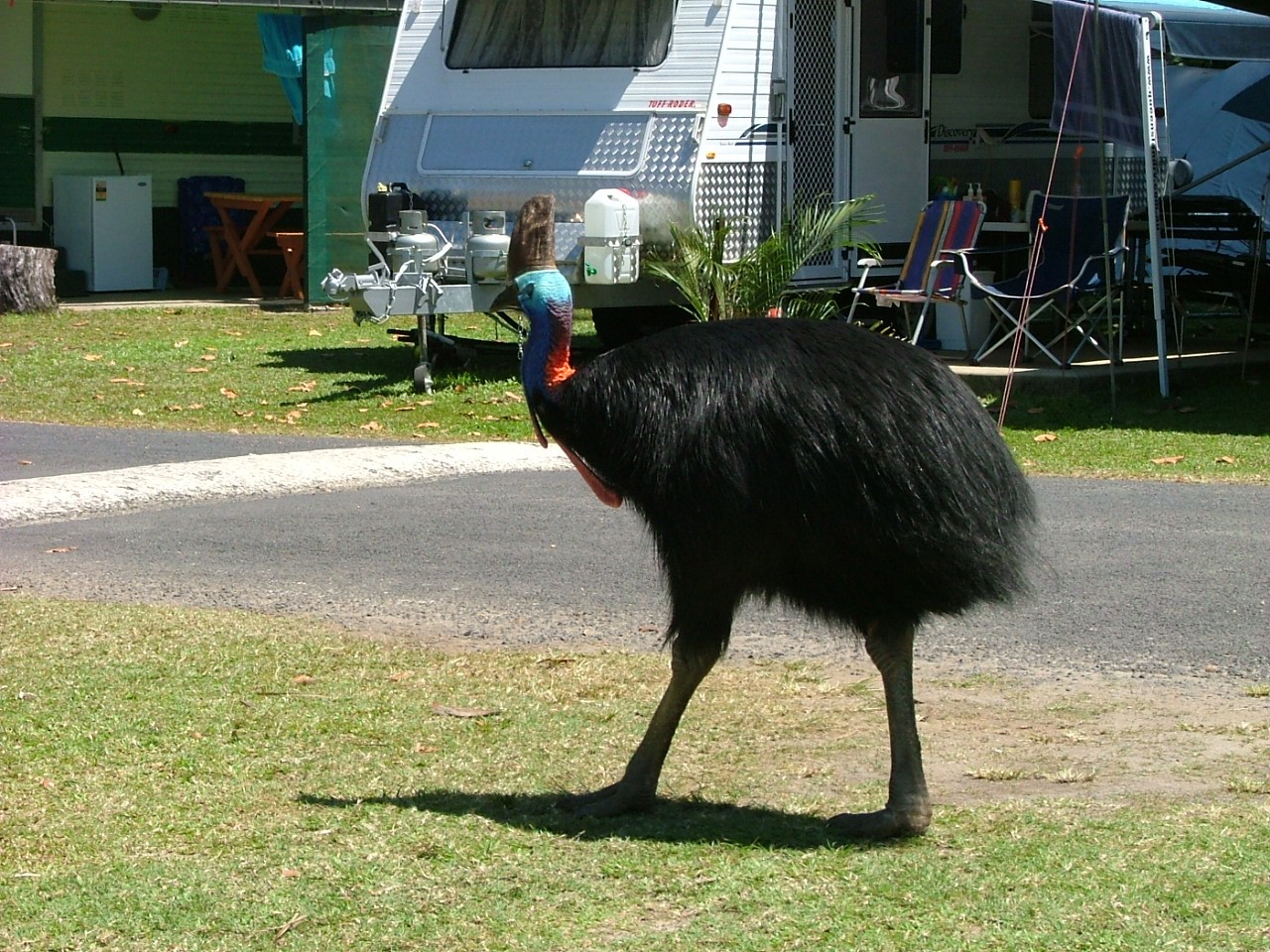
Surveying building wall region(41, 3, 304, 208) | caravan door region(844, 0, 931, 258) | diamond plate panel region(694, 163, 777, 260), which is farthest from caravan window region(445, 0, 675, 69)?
building wall region(41, 3, 304, 208)

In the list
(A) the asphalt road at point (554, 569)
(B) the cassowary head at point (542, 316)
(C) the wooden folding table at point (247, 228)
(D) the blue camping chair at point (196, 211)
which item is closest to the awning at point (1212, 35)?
(A) the asphalt road at point (554, 569)

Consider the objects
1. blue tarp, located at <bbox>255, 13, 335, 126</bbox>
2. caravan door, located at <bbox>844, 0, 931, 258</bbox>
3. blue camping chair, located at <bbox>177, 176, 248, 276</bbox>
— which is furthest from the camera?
blue camping chair, located at <bbox>177, 176, 248, 276</bbox>

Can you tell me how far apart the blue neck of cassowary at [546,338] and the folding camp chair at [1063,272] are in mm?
8327

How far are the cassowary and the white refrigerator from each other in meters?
15.7

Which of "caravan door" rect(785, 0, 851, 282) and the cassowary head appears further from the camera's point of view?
"caravan door" rect(785, 0, 851, 282)

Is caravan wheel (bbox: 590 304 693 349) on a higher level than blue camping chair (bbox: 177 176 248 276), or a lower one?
lower

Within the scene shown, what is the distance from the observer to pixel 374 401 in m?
12.4

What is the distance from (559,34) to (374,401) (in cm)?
308

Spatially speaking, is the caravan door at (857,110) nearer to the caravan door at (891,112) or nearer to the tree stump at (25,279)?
the caravan door at (891,112)

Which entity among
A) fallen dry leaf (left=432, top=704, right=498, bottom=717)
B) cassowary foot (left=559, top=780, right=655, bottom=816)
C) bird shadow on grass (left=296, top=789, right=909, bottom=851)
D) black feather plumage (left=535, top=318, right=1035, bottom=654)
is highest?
black feather plumage (left=535, top=318, right=1035, bottom=654)

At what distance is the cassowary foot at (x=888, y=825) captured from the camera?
4309 millimetres

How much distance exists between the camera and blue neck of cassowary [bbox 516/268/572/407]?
4.48m

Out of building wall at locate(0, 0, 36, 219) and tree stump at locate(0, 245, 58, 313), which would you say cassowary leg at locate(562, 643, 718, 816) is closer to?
tree stump at locate(0, 245, 58, 313)

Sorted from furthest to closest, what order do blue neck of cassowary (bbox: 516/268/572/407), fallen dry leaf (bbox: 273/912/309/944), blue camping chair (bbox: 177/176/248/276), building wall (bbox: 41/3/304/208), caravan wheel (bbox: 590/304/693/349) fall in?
blue camping chair (bbox: 177/176/248/276)
building wall (bbox: 41/3/304/208)
caravan wheel (bbox: 590/304/693/349)
blue neck of cassowary (bbox: 516/268/572/407)
fallen dry leaf (bbox: 273/912/309/944)
